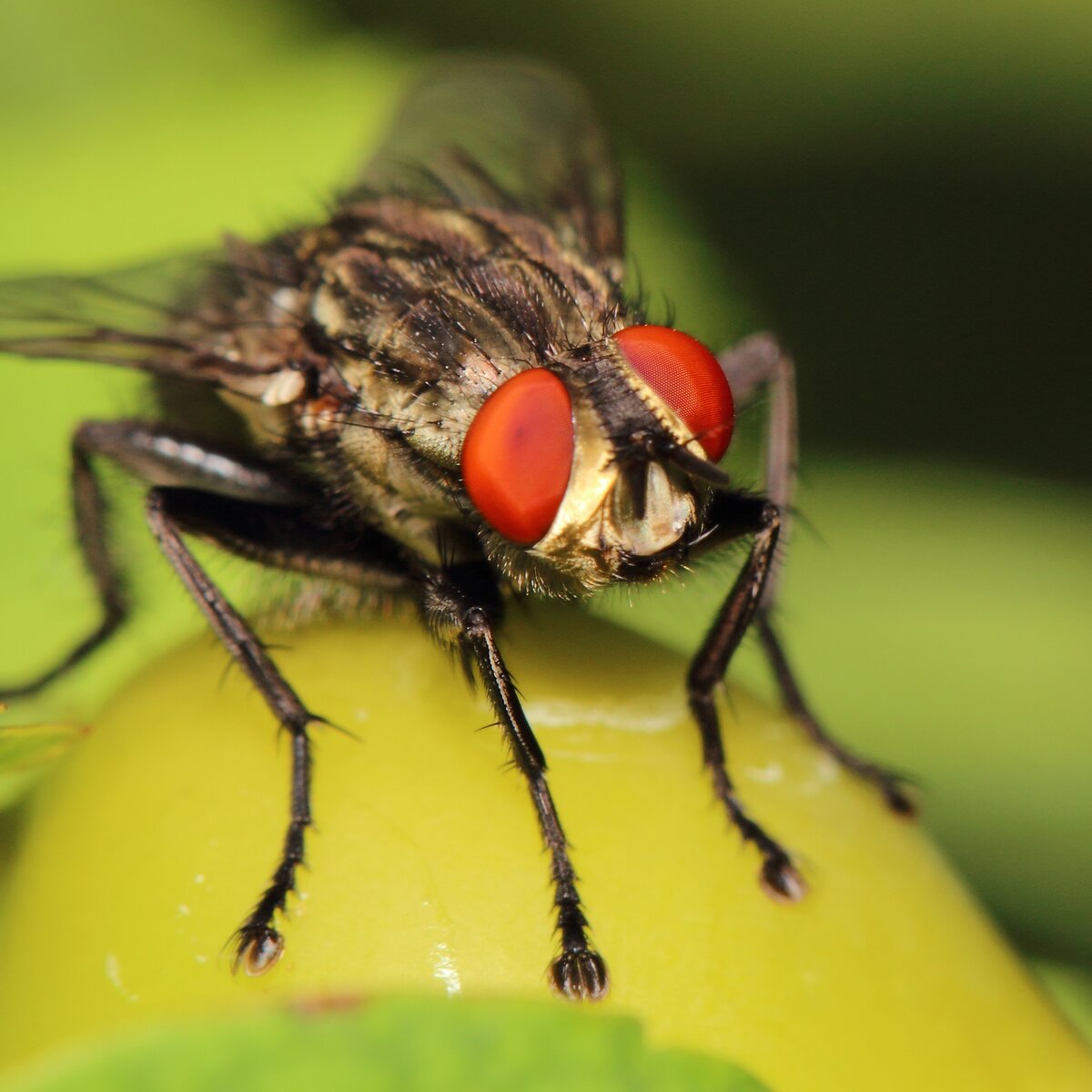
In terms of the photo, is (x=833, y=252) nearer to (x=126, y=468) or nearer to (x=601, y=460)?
(x=126, y=468)

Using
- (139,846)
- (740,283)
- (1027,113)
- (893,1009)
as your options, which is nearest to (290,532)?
(139,846)

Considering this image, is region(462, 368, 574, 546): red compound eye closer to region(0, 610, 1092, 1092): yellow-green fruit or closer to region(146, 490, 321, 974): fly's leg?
region(0, 610, 1092, 1092): yellow-green fruit

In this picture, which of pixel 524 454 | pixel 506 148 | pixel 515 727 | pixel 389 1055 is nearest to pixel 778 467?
pixel 524 454

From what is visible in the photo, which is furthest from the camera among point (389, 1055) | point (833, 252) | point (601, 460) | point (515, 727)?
point (833, 252)

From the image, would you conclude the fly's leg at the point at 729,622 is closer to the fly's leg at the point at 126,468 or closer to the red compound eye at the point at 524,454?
the red compound eye at the point at 524,454

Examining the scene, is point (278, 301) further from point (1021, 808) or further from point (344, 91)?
point (1021, 808)

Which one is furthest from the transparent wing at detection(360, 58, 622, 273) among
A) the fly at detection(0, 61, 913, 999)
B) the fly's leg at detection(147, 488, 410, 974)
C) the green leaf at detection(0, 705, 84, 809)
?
the green leaf at detection(0, 705, 84, 809)

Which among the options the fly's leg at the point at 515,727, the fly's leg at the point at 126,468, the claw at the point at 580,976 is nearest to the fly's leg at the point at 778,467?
the fly's leg at the point at 515,727
